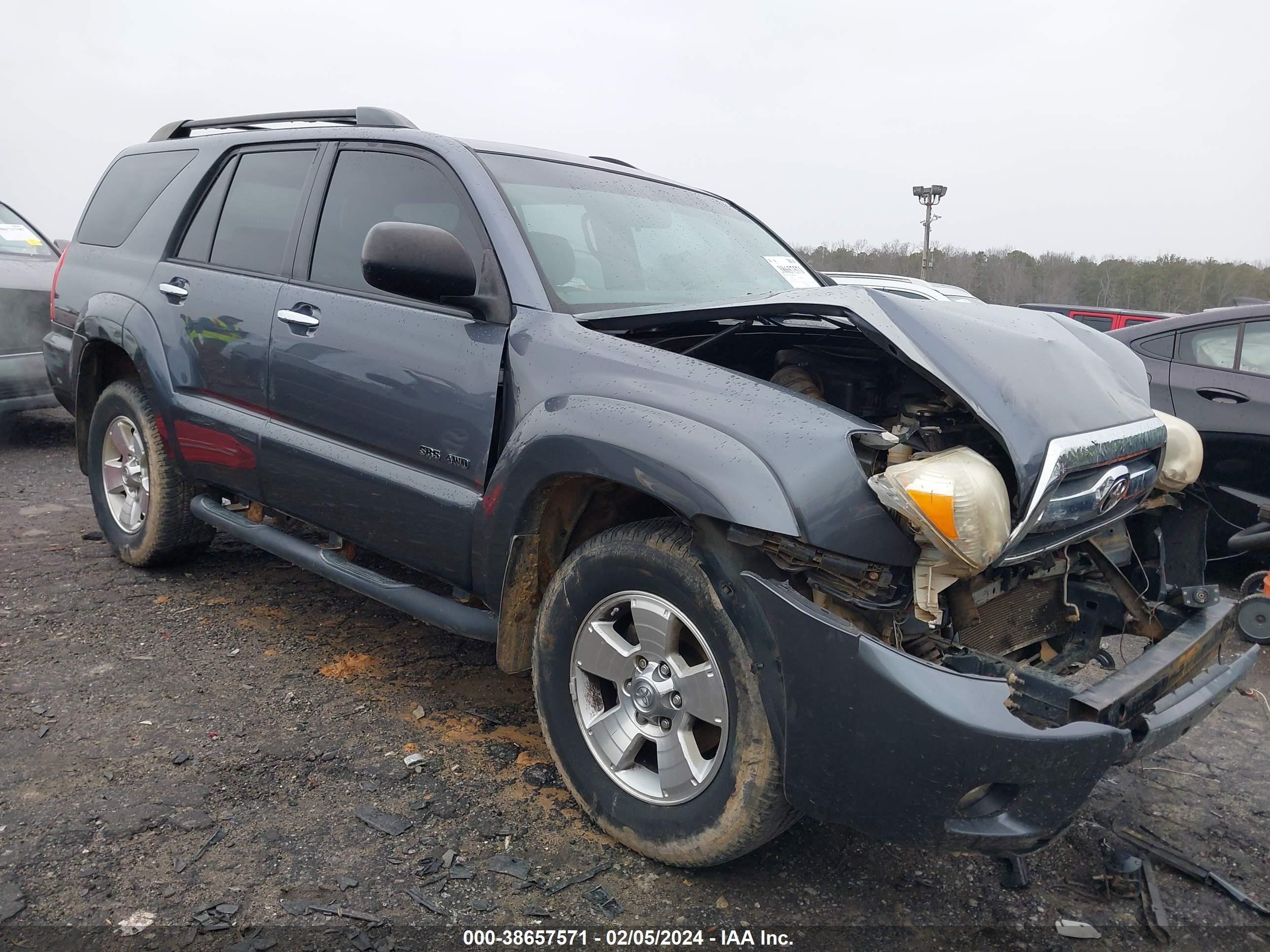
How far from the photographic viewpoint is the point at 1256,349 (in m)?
4.79

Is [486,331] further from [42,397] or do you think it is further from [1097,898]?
[42,397]

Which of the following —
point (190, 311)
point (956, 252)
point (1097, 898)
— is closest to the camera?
point (1097, 898)

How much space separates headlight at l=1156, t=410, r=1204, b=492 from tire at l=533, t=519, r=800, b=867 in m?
1.37

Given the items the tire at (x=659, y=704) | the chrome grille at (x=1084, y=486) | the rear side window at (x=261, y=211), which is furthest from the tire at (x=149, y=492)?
the chrome grille at (x=1084, y=486)

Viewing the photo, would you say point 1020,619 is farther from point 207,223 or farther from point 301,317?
point 207,223

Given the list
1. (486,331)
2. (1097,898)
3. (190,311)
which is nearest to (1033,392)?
A: (1097,898)

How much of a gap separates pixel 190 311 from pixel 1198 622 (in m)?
3.63

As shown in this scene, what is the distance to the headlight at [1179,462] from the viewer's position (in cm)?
259

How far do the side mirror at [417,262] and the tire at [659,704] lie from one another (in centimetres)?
83

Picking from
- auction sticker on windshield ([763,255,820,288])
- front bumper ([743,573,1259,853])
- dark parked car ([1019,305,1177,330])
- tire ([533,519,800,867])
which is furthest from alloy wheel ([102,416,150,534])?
dark parked car ([1019,305,1177,330])

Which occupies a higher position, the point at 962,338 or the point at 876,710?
the point at 962,338

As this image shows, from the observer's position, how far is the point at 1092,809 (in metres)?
2.79

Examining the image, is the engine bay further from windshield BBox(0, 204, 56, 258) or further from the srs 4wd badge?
windshield BBox(0, 204, 56, 258)

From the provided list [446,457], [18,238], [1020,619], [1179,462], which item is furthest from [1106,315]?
[18,238]
